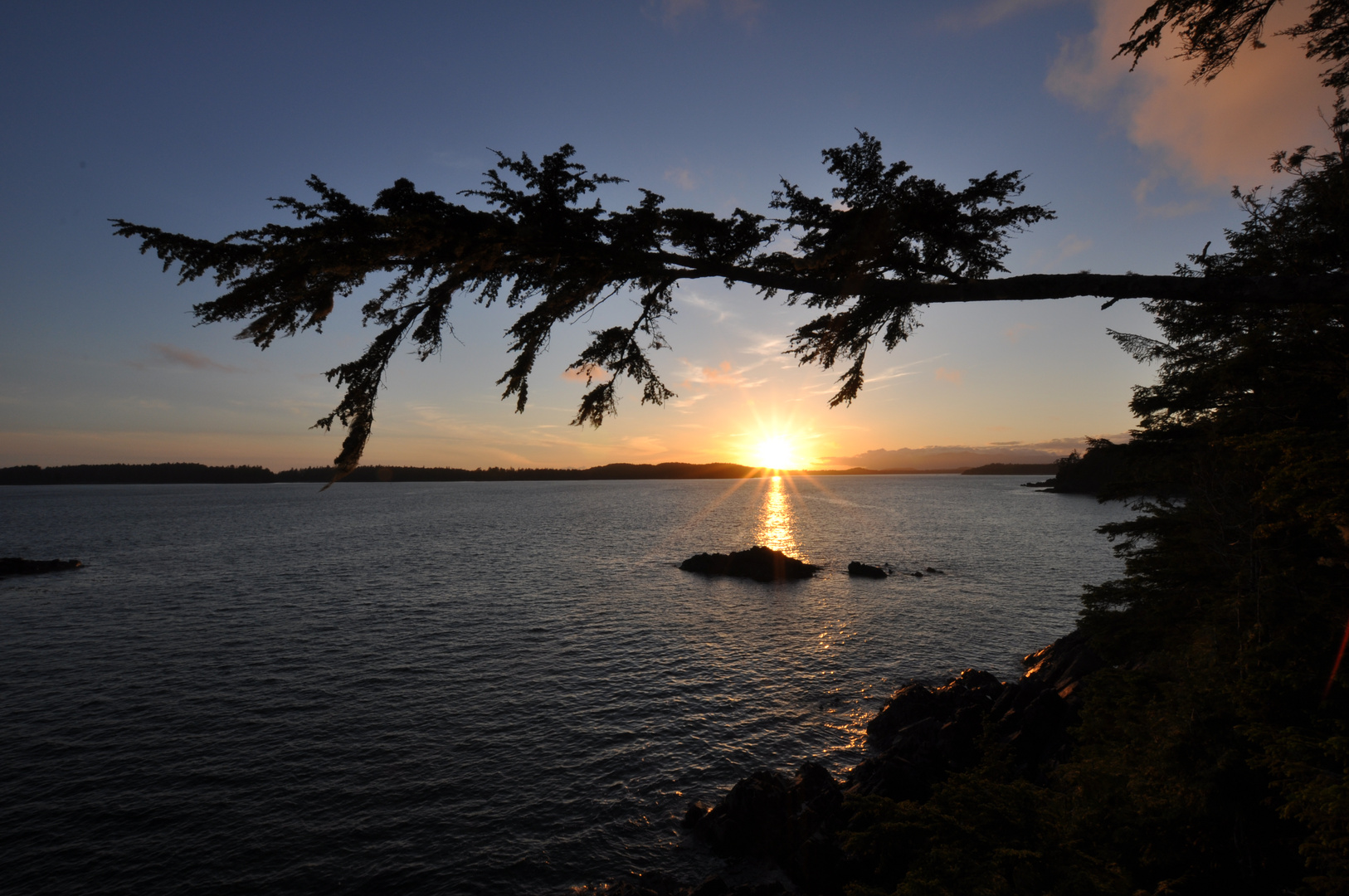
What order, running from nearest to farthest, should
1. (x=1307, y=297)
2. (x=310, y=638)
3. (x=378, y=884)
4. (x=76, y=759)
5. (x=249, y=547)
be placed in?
(x=1307, y=297) → (x=378, y=884) → (x=76, y=759) → (x=310, y=638) → (x=249, y=547)

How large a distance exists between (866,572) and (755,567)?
373 inches

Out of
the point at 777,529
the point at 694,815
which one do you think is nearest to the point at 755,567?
the point at 694,815

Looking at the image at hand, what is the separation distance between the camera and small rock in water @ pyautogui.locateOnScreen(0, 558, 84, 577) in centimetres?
5131

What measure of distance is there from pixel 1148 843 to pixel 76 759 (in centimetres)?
2801

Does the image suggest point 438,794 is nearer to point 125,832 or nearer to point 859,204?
point 125,832

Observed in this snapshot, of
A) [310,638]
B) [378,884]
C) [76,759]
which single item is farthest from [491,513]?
[378,884]

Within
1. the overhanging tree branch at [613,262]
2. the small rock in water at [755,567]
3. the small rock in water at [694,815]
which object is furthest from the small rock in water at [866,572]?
the overhanging tree branch at [613,262]

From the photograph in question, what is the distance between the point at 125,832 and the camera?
49.3ft

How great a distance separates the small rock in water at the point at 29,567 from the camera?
5131cm

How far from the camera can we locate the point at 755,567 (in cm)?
5094

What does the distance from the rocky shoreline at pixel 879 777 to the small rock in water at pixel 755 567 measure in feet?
89.3

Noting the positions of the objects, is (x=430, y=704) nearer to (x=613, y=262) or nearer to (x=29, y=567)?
(x=613, y=262)

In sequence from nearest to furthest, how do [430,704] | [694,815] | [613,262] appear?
[613,262], [694,815], [430,704]

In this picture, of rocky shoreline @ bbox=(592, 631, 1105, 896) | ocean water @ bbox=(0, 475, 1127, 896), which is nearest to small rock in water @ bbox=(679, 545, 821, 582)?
ocean water @ bbox=(0, 475, 1127, 896)
